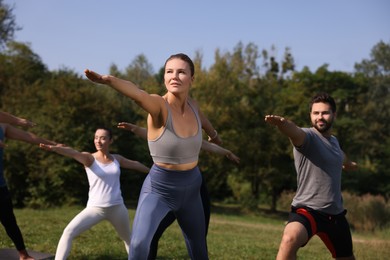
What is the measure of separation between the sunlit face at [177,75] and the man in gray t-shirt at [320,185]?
124cm

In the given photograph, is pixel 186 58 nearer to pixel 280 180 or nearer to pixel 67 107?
pixel 67 107

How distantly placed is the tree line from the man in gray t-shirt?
18.3 metres

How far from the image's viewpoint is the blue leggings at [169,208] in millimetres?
3844

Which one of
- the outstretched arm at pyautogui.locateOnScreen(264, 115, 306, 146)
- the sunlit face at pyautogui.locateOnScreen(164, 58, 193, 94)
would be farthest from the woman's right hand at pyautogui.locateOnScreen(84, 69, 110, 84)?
the outstretched arm at pyautogui.locateOnScreen(264, 115, 306, 146)

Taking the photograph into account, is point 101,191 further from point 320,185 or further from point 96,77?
point 96,77

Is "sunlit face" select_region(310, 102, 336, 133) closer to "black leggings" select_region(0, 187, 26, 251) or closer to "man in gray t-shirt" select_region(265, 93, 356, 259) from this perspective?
"man in gray t-shirt" select_region(265, 93, 356, 259)

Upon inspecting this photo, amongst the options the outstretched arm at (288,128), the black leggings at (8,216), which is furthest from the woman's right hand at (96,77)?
the black leggings at (8,216)

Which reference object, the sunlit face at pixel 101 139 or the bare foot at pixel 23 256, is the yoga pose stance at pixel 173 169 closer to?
the sunlit face at pixel 101 139

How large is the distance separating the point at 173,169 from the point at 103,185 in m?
2.64

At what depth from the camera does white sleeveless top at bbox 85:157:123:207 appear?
6289 mm

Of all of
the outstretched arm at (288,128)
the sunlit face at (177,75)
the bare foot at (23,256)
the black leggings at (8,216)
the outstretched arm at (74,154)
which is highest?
the sunlit face at (177,75)

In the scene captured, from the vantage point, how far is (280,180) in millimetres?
28438

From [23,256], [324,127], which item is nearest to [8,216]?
[23,256]

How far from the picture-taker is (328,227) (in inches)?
185
